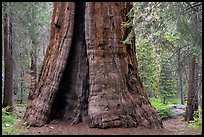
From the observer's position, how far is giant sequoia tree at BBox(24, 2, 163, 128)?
7.88 meters

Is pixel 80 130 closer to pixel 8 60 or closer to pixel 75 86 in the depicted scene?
pixel 75 86

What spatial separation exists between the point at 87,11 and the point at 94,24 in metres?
0.41

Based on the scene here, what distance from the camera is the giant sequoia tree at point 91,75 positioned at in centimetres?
788

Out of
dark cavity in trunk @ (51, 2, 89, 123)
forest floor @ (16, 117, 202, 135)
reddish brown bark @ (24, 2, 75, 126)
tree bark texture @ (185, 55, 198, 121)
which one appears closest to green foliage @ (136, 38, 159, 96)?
tree bark texture @ (185, 55, 198, 121)

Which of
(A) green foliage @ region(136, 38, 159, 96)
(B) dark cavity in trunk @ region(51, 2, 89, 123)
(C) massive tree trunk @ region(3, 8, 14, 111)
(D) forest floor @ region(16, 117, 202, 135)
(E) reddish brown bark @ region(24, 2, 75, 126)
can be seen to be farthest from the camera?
(A) green foliage @ region(136, 38, 159, 96)

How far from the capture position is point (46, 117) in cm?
817

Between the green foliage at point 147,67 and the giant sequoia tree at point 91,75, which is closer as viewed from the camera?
the giant sequoia tree at point 91,75

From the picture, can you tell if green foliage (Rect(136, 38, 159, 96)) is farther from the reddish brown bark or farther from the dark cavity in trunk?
the reddish brown bark

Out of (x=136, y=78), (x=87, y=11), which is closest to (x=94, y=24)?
(x=87, y=11)

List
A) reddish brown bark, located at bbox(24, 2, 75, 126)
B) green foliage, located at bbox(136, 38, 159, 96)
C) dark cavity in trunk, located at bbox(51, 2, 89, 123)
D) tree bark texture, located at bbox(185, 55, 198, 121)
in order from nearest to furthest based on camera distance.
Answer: reddish brown bark, located at bbox(24, 2, 75, 126) → dark cavity in trunk, located at bbox(51, 2, 89, 123) → tree bark texture, located at bbox(185, 55, 198, 121) → green foliage, located at bbox(136, 38, 159, 96)

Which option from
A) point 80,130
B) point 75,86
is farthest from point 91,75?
point 80,130

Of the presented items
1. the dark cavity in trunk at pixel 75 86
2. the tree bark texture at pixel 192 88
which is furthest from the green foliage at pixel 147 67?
the dark cavity in trunk at pixel 75 86

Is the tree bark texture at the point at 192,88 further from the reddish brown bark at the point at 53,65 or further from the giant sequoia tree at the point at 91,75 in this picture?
the reddish brown bark at the point at 53,65

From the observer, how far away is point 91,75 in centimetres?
808
